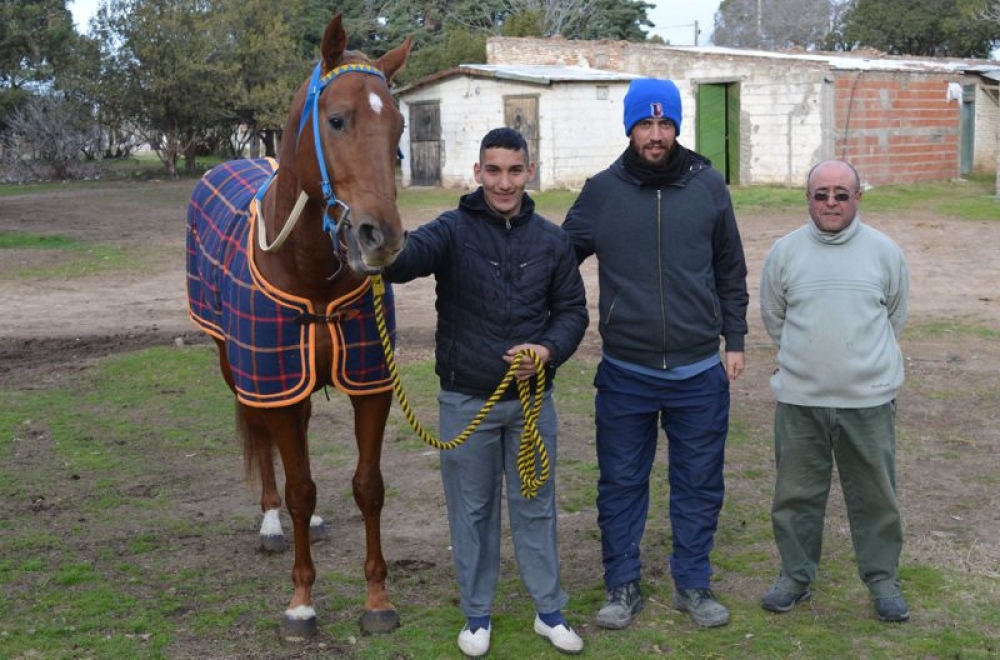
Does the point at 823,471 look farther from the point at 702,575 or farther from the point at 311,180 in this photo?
the point at 311,180

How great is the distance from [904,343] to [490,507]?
5.70 m

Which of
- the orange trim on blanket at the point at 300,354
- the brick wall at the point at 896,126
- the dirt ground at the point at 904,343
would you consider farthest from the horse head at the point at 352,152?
the brick wall at the point at 896,126

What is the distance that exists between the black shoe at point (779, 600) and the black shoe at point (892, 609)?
275mm

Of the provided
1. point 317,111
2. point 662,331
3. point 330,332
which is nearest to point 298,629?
point 330,332

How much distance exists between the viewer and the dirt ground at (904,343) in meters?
4.81

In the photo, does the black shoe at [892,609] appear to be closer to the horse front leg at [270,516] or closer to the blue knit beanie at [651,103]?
the blue knit beanie at [651,103]

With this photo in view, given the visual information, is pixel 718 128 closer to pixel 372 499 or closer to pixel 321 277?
pixel 372 499

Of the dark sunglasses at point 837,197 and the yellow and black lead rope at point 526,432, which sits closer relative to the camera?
the yellow and black lead rope at point 526,432

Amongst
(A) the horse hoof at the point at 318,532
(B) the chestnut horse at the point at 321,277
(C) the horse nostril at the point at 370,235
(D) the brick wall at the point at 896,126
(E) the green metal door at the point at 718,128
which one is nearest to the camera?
(C) the horse nostril at the point at 370,235

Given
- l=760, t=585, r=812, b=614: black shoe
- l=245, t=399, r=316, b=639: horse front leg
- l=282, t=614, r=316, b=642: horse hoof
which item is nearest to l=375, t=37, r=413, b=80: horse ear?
l=245, t=399, r=316, b=639: horse front leg

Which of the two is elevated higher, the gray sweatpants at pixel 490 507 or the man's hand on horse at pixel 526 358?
the man's hand on horse at pixel 526 358

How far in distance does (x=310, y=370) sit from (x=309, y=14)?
3696 cm

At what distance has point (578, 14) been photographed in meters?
42.2

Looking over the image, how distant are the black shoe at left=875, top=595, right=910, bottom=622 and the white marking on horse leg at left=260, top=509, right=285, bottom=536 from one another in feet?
7.96
